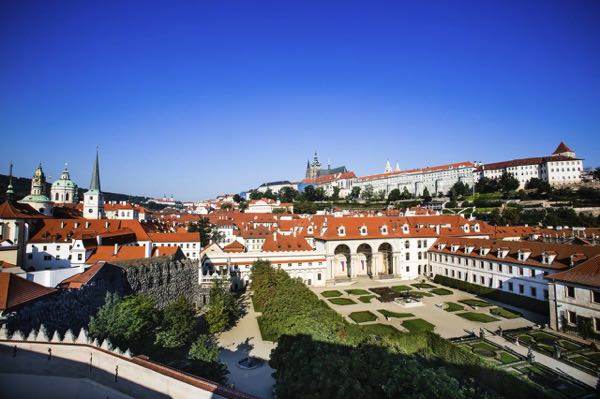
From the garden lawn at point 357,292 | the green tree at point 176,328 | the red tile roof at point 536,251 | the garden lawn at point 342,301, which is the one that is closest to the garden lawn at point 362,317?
the garden lawn at point 342,301

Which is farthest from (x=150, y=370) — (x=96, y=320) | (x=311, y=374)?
(x=96, y=320)

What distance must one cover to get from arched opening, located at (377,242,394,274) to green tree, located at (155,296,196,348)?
1221 inches

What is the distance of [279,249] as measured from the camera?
4366 centimetres

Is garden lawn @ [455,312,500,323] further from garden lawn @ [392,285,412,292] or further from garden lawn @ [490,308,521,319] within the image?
garden lawn @ [392,285,412,292]

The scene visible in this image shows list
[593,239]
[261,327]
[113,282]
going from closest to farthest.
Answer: [113,282] < [261,327] < [593,239]

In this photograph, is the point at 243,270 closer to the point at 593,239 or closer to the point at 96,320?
the point at 96,320

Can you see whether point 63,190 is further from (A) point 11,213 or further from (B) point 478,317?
(B) point 478,317

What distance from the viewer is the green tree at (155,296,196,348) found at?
19.8 meters

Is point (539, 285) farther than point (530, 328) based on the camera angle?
Yes

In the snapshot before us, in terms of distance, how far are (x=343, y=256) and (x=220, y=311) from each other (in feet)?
82.7

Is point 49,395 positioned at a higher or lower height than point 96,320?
lower

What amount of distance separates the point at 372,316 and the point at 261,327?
9.66 m

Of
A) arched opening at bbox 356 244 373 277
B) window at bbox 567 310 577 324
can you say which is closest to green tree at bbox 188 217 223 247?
arched opening at bbox 356 244 373 277

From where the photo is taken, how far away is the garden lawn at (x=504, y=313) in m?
29.9
